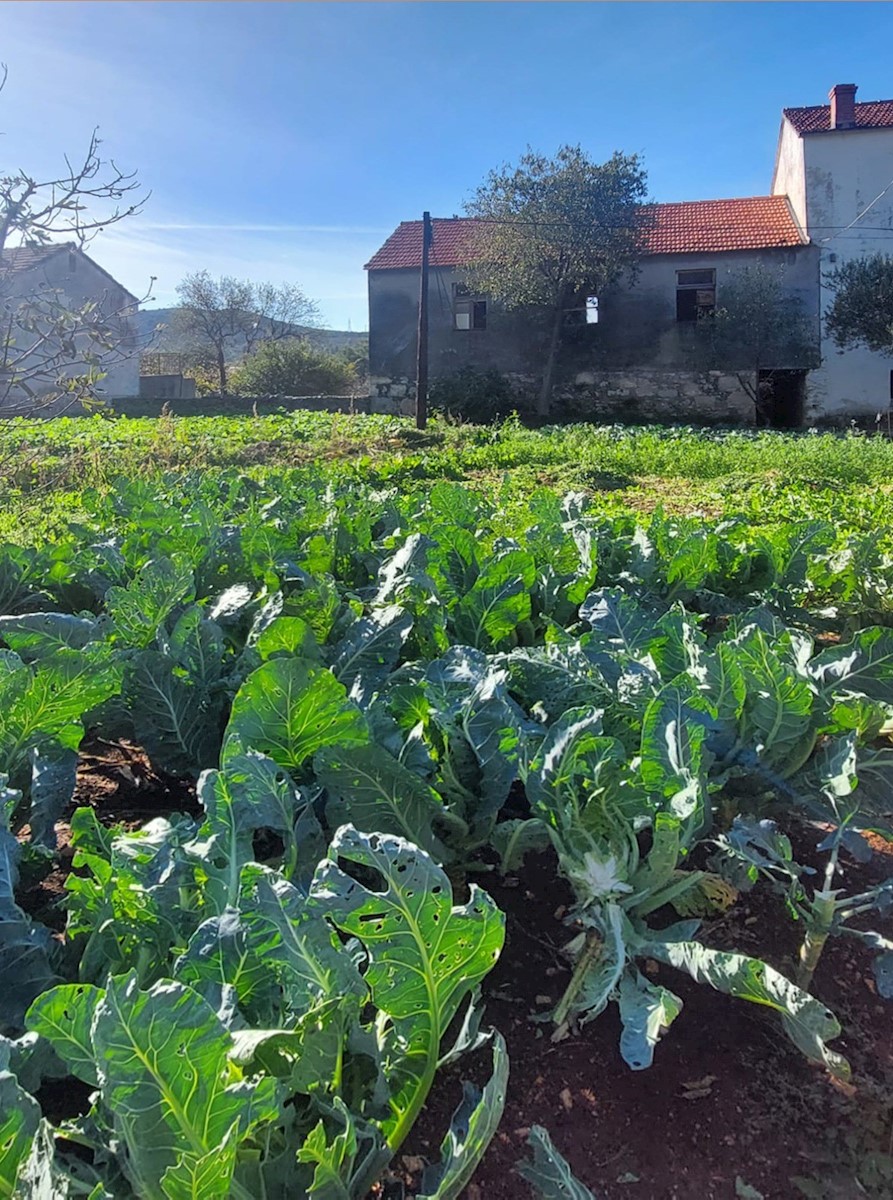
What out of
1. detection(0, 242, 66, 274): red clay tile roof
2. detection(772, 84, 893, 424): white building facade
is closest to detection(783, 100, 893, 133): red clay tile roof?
detection(772, 84, 893, 424): white building facade

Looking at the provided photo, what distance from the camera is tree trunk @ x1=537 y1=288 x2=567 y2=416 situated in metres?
24.5

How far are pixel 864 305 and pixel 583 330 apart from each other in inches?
306

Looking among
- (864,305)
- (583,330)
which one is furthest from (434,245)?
(864,305)

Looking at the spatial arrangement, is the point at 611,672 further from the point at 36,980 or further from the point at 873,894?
the point at 36,980

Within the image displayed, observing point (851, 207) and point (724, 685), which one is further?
point (851, 207)

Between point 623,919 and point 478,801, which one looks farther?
point 478,801

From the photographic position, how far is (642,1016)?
54.2 inches

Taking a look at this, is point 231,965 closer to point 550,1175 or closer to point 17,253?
point 550,1175

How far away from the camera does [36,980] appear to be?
4.80 ft

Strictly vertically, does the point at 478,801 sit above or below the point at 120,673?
below

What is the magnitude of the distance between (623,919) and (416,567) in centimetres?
152

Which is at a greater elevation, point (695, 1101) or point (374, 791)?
point (374, 791)

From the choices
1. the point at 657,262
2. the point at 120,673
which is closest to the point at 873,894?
the point at 120,673

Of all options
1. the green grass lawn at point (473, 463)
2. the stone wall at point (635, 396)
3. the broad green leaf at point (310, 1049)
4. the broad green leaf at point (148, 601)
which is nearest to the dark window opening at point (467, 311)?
the stone wall at point (635, 396)
